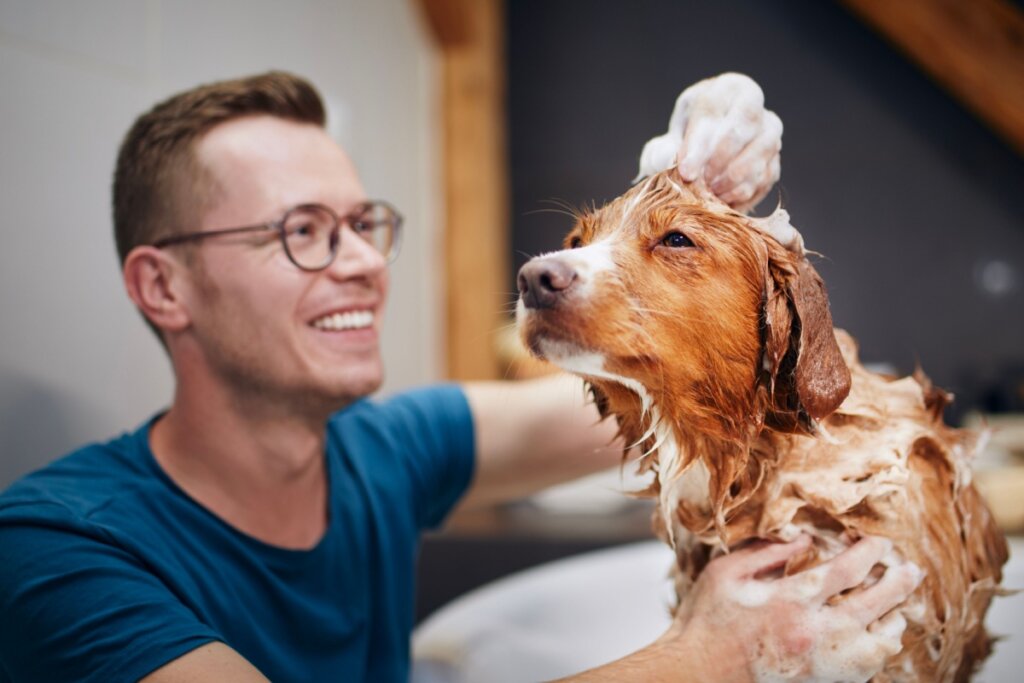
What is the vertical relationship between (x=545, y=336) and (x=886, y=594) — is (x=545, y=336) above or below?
above

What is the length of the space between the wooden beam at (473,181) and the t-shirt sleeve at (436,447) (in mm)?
178

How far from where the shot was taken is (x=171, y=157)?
2.52 feet

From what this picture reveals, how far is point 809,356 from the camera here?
0.44 meters

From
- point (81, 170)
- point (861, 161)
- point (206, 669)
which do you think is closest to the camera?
point (206, 669)

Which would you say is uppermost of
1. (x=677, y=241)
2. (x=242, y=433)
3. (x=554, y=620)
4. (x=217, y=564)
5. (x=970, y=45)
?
(x=970, y=45)

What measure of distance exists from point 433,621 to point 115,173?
2.27 ft

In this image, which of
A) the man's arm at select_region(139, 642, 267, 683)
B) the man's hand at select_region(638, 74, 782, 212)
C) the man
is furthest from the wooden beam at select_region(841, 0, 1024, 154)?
the man's arm at select_region(139, 642, 267, 683)

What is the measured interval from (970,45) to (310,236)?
2.26 feet

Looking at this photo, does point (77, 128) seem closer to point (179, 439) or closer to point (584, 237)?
point (179, 439)

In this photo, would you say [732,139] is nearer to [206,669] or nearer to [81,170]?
[206,669]

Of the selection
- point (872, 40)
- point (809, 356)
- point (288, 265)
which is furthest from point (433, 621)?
point (872, 40)

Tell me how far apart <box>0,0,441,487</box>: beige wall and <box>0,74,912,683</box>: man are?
78 millimetres

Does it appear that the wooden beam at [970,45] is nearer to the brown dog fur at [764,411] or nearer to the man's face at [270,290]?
the brown dog fur at [764,411]

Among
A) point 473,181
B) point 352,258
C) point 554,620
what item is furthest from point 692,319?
point 473,181
